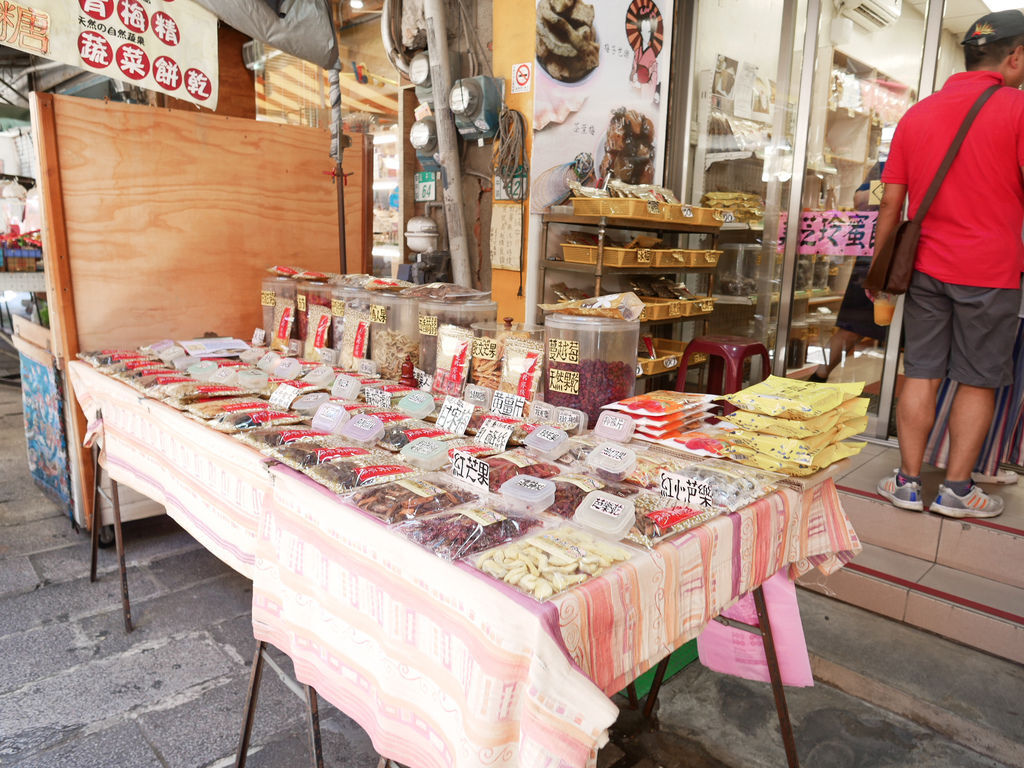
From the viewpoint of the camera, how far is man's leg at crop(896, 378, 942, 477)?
2.62 m

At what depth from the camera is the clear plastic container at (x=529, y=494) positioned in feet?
3.68

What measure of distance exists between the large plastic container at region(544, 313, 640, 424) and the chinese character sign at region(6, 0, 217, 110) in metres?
1.96

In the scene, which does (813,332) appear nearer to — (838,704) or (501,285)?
(501,285)

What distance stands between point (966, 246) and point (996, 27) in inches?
30.3

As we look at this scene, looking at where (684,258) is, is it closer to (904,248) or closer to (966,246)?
(904,248)

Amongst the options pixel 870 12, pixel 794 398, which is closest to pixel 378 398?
pixel 794 398

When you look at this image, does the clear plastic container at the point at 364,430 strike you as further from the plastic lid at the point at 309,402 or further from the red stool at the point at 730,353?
the red stool at the point at 730,353

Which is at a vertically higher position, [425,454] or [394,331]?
[394,331]

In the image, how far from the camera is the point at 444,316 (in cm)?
196

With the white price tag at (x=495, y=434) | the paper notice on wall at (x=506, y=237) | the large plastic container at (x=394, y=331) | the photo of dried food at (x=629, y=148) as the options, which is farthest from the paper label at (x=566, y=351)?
the photo of dried food at (x=629, y=148)

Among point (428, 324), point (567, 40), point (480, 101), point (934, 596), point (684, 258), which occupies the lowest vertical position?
point (934, 596)

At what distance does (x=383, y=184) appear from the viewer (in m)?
6.61

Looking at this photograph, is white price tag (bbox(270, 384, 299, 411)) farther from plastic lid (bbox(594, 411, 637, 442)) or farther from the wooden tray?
the wooden tray

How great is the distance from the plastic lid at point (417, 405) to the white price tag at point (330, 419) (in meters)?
0.18
